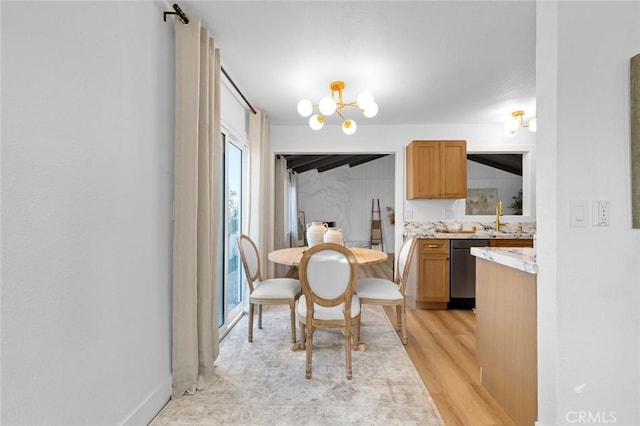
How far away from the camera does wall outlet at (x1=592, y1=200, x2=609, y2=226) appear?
1.28 meters

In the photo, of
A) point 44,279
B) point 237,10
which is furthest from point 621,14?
point 44,279

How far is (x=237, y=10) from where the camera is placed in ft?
6.23

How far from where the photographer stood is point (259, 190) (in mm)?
3674

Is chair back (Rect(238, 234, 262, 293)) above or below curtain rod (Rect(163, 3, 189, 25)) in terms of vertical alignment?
below

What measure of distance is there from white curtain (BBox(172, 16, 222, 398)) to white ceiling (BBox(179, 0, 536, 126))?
1.11 ft

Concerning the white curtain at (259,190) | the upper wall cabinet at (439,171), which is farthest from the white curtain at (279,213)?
the upper wall cabinet at (439,171)

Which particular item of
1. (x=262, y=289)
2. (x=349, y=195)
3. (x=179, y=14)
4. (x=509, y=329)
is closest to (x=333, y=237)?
(x=262, y=289)

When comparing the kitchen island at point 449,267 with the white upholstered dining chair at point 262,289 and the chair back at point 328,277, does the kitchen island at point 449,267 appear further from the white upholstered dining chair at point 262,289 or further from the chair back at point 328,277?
the chair back at point 328,277

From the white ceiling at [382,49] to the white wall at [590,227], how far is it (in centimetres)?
77

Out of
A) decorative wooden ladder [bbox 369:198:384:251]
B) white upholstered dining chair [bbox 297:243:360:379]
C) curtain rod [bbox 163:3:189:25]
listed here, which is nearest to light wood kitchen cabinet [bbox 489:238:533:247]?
white upholstered dining chair [bbox 297:243:360:379]

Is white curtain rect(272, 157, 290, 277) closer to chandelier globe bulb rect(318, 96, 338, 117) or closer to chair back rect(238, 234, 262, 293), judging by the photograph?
chair back rect(238, 234, 262, 293)

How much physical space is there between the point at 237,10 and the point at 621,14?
196 centimetres

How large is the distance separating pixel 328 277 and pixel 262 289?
86cm

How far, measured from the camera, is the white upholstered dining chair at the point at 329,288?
2.06 metres
